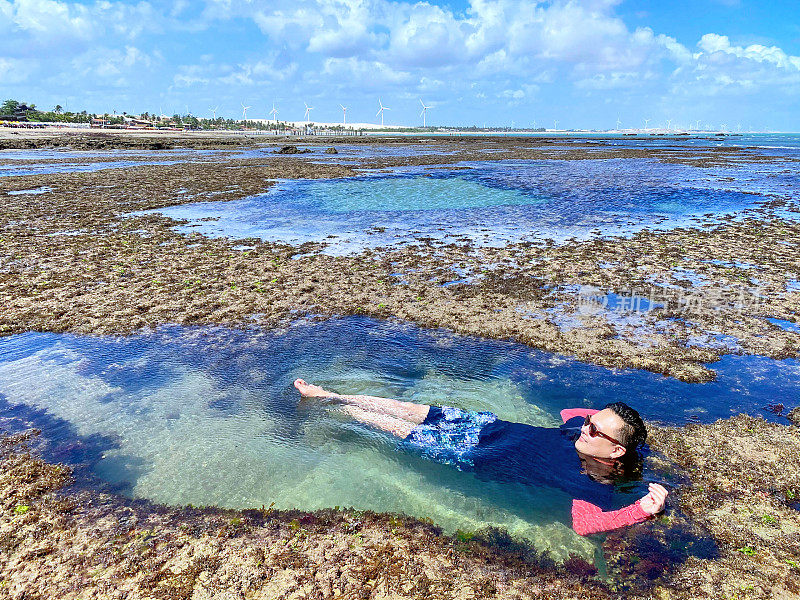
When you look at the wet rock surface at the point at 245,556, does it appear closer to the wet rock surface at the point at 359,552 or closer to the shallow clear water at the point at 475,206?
the wet rock surface at the point at 359,552

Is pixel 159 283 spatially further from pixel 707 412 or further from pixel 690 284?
pixel 690 284

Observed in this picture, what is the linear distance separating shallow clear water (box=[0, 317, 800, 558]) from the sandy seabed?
1.36 ft

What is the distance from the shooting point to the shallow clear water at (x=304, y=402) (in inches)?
243

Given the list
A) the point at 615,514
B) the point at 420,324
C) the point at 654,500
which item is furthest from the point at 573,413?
the point at 420,324

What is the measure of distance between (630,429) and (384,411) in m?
3.77

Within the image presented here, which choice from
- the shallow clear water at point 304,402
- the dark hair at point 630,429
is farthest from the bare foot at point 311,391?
the dark hair at point 630,429

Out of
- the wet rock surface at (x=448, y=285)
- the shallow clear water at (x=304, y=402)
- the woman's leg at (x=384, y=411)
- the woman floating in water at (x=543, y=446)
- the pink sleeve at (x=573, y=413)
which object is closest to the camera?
the woman floating in water at (x=543, y=446)

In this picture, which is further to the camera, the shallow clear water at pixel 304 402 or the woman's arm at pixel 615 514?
the shallow clear water at pixel 304 402

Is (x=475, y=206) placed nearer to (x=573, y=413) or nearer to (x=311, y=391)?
(x=573, y=413)

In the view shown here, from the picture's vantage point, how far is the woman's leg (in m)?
7.32

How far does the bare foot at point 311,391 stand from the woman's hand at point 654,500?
5016 mm

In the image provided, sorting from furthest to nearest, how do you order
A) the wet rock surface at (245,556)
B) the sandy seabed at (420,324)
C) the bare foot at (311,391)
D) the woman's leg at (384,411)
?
the bare foot at (311,391)
the woman's leg at (384,411)
the sandy seabed at (420,324)
the wet rock surface at (245,556)

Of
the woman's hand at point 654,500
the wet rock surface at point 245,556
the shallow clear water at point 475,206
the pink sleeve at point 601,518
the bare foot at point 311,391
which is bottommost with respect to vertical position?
the wet rock surface at point 245,556

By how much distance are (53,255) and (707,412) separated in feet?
69.7
